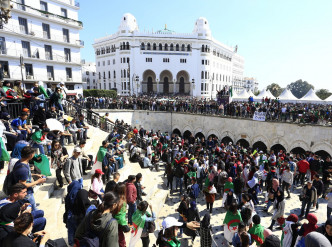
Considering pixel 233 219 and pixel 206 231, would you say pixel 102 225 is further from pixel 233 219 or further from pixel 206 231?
pixel 233 219

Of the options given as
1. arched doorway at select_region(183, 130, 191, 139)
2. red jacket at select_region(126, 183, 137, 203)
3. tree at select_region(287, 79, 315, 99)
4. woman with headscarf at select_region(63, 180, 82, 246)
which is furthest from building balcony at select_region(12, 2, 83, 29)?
tree at select_region(287, 79, 315, 99)

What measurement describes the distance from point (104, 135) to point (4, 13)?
7319mm

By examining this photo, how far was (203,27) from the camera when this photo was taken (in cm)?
4669

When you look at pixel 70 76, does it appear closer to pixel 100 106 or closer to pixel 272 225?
pixel 100 106

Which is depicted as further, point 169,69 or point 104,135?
point 169,69

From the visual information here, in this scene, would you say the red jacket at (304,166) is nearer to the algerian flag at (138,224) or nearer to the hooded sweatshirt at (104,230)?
the algerian flag at (138,224)

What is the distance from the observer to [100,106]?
A: 2283cm

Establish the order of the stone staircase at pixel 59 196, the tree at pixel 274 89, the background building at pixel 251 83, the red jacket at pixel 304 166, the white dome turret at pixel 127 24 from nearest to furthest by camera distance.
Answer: the stone staircase at pixel 59 196
the red jacket at pixel 304 166
the white dome turret at pixel 127 24
the tree at pixel 274 89
the background building at pixel 251 83

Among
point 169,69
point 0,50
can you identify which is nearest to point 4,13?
point 0,50

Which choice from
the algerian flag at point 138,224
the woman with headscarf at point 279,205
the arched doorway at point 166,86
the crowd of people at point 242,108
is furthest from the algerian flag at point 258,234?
the arched doorway at point 166,86

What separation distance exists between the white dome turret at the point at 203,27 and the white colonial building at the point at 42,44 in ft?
98.6

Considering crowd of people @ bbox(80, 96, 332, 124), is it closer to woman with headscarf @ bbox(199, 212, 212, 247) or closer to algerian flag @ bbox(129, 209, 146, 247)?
algerian flag @ bbox(129, 209, 146, 247)

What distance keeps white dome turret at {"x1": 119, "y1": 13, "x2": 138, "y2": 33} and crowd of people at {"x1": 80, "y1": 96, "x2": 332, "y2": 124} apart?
26901 mm

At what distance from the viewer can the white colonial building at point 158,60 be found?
4441cm
